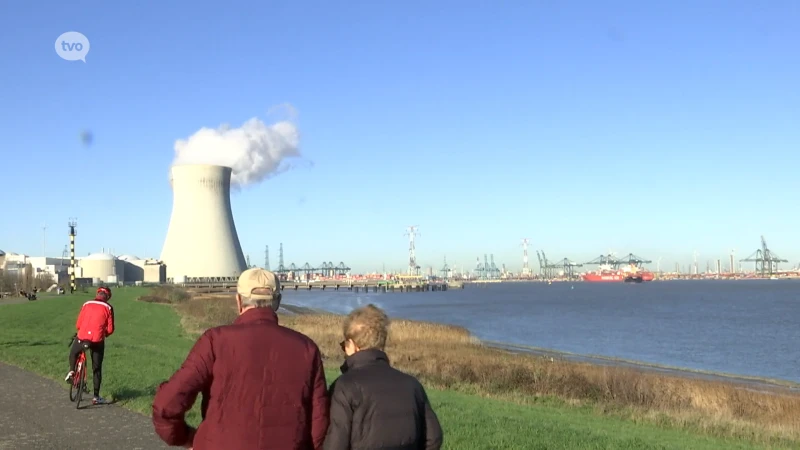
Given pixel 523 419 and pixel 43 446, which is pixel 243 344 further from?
pixel 523 419

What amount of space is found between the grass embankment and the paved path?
1.41 feet

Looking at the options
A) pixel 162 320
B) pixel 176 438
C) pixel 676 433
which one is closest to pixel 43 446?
pixel 176 438

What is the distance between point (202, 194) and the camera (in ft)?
147

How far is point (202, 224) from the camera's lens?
4616 cm

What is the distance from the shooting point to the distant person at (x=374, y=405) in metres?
2.57

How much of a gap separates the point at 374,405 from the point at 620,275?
18572 centimetres

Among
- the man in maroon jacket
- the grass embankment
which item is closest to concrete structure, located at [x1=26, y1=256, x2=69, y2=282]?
the grass embankment

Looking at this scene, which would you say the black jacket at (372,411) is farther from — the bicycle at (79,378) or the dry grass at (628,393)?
the dry grass at (628,393)

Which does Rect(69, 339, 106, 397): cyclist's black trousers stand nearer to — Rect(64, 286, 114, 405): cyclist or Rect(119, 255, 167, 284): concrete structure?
Rect(64, 286, 114, 405): cyclist

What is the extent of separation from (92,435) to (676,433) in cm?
573

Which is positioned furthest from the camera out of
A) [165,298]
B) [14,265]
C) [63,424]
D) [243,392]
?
[14,265]

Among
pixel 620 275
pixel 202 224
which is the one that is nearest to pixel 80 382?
pixel 202 224

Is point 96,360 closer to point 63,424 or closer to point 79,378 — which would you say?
point 79,378

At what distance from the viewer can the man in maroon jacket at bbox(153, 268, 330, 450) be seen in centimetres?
252
